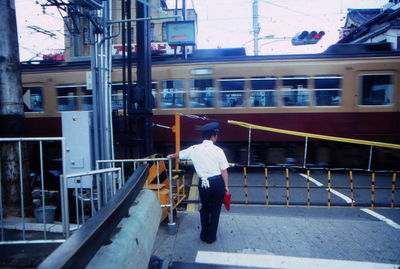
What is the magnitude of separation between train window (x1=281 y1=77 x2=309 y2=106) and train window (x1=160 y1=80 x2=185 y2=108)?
11.3 ft

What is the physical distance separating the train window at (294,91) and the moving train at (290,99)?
3 centimetres

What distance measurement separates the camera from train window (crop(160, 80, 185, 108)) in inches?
396

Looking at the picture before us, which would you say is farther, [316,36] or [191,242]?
[316,36]

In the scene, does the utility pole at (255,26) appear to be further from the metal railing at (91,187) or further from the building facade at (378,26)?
the metal railing at (91,187)

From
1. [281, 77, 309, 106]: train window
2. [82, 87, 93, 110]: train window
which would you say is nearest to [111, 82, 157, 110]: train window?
[82, 87, 93, 110]: train window

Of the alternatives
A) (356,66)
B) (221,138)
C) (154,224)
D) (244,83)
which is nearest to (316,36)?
(356,66)

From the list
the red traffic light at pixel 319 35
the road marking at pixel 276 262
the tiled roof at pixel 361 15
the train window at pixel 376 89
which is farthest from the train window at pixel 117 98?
the tiled roof at pixel 361 15

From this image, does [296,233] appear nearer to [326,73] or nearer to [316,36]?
[326,73]

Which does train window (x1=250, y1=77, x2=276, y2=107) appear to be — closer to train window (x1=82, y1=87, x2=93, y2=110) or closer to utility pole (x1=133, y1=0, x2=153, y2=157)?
utility pole (x1=133, y1=0, x2=153, y2=157)

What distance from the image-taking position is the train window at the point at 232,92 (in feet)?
32.5

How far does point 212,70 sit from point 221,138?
92.2 inches

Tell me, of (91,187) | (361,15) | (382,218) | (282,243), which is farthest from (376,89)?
(361,15)

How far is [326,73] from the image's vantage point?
9711 mm

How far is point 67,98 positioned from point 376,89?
10.7m
